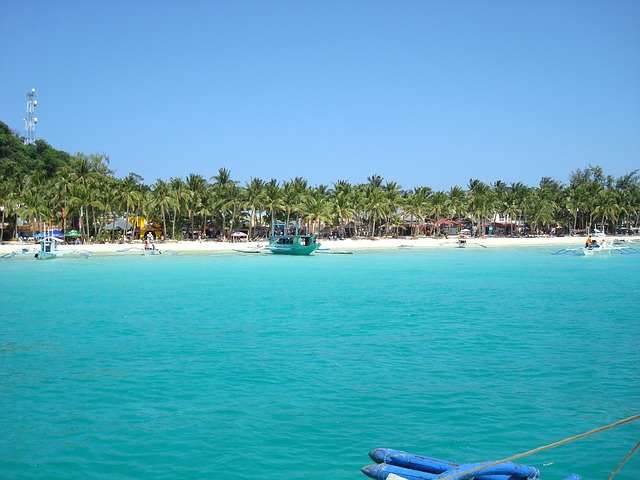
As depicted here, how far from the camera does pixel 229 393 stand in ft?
33.3

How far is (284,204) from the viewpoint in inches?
2628

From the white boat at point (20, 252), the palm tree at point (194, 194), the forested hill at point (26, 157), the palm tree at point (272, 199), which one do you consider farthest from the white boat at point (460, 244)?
the forested hill at point (26, 157)

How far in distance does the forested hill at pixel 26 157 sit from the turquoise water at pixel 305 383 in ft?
180

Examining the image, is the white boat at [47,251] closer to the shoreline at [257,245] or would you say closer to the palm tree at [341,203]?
the shoreline at [257,245]

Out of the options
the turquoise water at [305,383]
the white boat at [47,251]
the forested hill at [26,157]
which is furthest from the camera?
the forested hill at [26,157]

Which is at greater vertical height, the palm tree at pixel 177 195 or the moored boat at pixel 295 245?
the palm tree at pixel 177 195

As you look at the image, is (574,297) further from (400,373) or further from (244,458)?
(244,458)

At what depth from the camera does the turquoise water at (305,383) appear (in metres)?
7.67

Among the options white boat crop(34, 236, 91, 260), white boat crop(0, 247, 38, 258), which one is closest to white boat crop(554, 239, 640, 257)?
white boat crop(34, 236, 91, 260)

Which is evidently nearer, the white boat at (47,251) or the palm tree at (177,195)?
the white boat at (47,251)

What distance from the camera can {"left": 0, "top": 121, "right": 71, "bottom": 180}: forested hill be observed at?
7056cm

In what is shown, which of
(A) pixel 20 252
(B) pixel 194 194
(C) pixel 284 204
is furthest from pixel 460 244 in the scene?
(A) pixel 20 252

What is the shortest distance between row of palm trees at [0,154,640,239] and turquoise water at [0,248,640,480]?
3632cm

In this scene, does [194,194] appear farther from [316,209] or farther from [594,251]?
[594,251]
